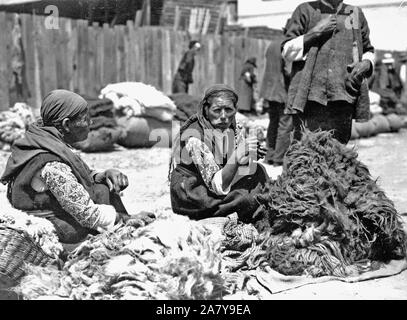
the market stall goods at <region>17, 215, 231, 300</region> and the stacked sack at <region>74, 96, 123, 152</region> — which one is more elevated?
the market stall goods at <region>17, 215, 231, 300</region>

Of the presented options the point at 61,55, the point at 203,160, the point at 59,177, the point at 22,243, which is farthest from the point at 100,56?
the point at 22,243

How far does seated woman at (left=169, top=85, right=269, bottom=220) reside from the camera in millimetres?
3877

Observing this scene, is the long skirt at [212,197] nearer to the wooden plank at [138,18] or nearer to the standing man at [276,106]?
the standing man at [276,106]

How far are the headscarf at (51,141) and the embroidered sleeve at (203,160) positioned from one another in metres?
0.72

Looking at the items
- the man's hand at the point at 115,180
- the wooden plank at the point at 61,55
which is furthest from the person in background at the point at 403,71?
the man's hand at the point at 115,180

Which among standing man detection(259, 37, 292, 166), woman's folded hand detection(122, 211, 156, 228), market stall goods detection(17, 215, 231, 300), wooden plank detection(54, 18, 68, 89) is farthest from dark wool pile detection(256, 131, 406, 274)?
wooden plank detection(54, 18, 68, 89)

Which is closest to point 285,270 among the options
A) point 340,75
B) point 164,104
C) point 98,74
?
point 340,75

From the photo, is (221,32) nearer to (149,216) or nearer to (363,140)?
(363,140)

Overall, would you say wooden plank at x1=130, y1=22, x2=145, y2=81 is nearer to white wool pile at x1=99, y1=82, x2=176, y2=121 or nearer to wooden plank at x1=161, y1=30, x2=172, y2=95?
wooden plank at x1=161, y1=30, x2=172, y2=95

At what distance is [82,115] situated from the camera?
357 centimetres

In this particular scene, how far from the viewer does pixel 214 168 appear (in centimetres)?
391

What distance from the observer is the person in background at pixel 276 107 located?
793 centimetres

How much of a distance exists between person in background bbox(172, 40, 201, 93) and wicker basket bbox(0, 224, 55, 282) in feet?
32.1

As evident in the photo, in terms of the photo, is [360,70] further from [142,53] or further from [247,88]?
[247,88]
